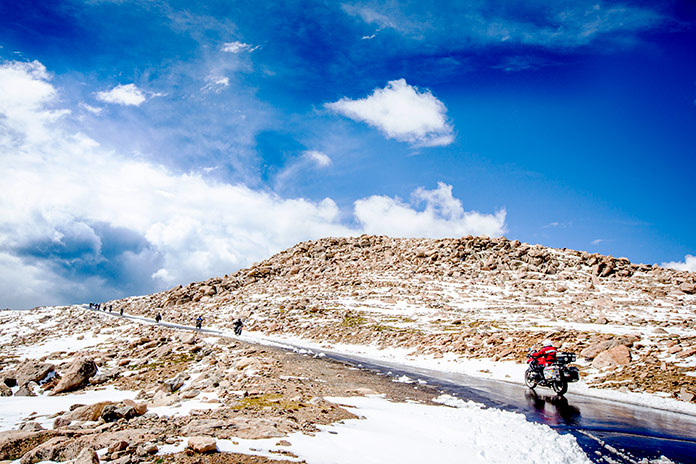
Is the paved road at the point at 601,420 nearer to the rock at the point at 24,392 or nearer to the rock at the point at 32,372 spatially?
the rock at the point at 24,392

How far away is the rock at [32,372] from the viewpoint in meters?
18.7

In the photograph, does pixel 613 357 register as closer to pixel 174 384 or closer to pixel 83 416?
pixel 174 384

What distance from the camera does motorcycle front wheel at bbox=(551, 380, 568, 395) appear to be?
1737 cm

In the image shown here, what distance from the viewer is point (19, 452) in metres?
7.57

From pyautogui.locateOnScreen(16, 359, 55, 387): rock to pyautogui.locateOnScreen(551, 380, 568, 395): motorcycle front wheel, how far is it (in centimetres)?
2501

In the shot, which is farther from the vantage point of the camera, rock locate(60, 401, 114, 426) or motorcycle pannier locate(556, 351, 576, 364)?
motorcycle pannier locate(556, 351, 576, 364)

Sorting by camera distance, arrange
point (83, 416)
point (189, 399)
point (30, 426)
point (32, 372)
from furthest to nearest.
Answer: point (32, 372)
point (189, 399)
point (30, 426)
point (83, 416)

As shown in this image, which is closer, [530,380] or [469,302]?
[530,380]

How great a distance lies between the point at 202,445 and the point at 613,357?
24.0 m

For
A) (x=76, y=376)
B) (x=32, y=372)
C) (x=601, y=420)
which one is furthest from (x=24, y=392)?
(x=601, y=420)

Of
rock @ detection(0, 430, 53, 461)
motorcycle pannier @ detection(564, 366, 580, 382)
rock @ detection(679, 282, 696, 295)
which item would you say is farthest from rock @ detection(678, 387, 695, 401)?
rock @ detection(679, 282, 696, 295)

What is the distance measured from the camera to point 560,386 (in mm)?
17438

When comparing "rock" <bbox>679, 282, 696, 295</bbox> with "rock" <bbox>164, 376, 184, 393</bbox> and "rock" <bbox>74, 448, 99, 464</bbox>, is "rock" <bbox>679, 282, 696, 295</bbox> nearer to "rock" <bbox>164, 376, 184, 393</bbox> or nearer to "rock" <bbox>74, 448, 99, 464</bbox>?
"rock" <bbox>164, 376, 184, 393</bbox>

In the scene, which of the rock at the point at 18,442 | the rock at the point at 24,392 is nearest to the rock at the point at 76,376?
the rock at the point at 24,392
